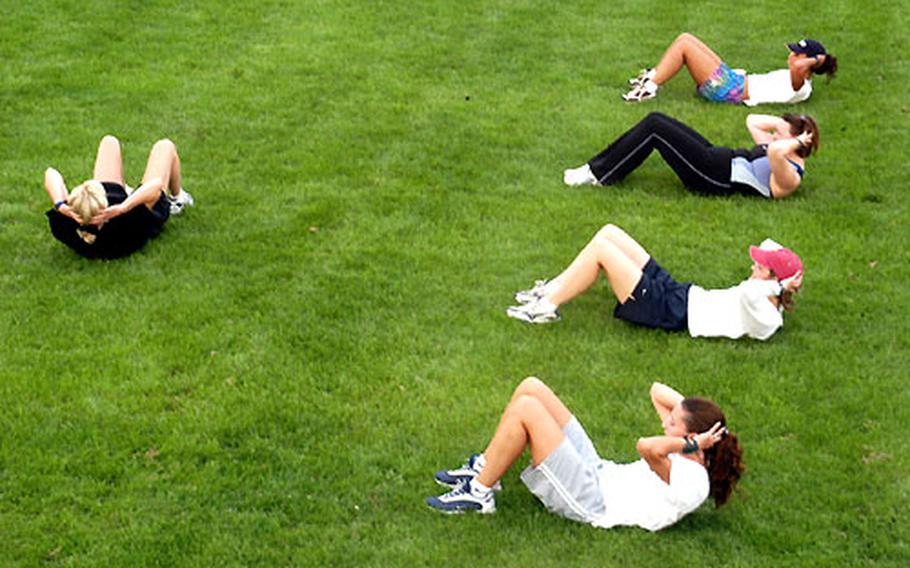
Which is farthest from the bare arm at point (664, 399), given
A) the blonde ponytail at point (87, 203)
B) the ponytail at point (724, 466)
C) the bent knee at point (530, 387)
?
the blonde ponytail at point (87, 203)

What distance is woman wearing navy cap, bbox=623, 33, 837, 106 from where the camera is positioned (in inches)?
582

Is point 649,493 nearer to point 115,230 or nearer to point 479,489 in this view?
point 479,489

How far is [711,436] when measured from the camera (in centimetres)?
749

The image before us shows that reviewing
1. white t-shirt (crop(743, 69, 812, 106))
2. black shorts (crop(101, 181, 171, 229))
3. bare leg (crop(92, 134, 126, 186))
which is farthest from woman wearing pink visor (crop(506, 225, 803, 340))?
white t-shirt (crop(743, 69, 812, 106))

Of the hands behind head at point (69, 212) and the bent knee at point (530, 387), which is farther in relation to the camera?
the hands behind head at point (69, 212)

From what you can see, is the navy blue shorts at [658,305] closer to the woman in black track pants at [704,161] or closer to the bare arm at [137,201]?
the woman in black track pants at [704,161]

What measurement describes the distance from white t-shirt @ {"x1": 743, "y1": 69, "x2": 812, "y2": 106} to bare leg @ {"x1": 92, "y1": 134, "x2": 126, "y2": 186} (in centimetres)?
771

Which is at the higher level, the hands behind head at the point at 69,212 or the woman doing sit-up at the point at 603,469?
the hands behind head at the point at 69,212

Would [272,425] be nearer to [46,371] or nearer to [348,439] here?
[348,439]

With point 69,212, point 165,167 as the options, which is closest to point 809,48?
point 165,167

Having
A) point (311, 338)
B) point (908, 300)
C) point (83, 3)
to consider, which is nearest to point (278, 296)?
point (311, 338)

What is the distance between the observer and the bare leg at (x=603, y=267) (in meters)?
10.2

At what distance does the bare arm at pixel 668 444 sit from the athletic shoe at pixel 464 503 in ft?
3.44

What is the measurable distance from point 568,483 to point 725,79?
867cm
